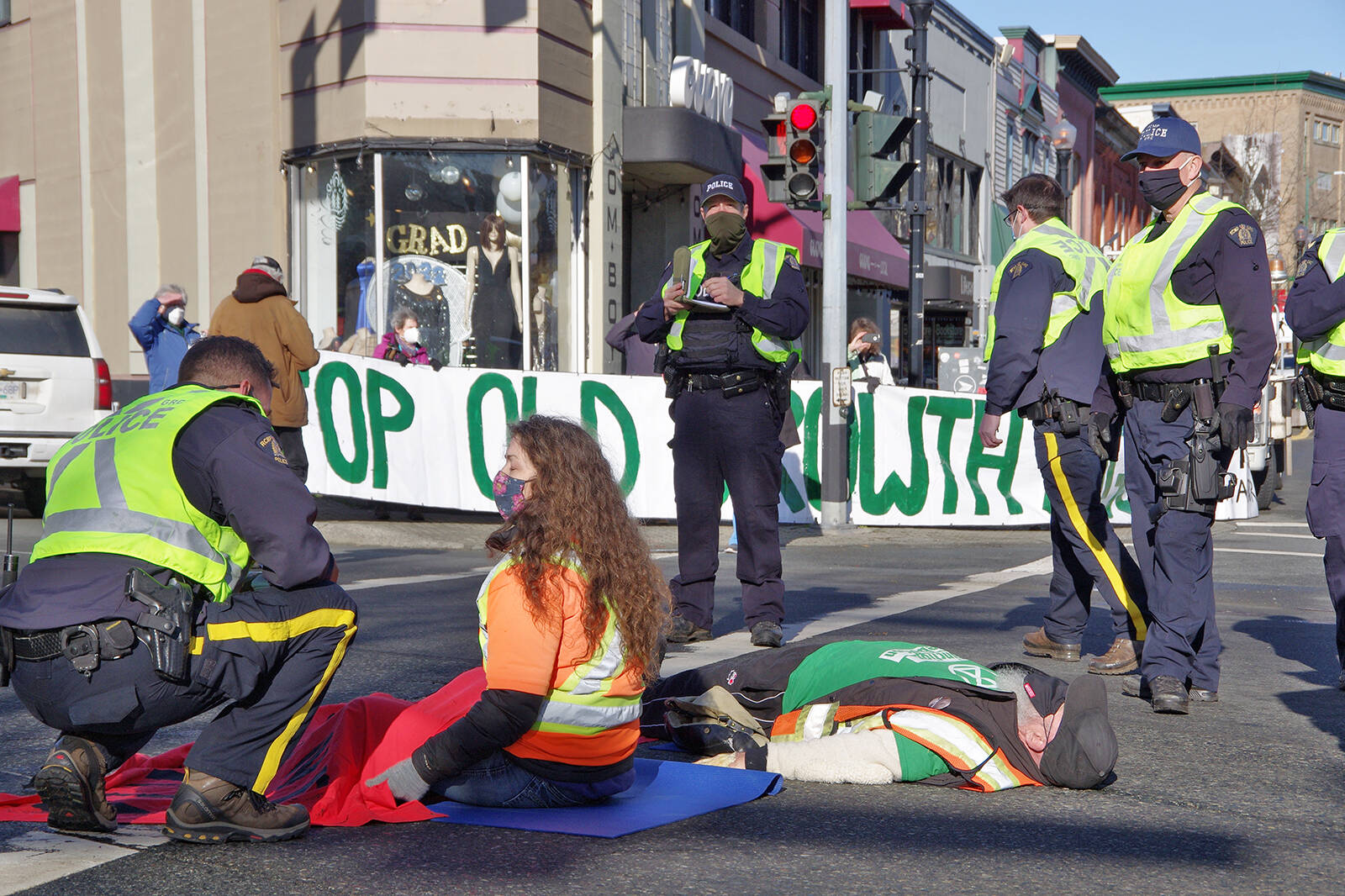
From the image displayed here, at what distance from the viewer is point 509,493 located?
12.6 feet

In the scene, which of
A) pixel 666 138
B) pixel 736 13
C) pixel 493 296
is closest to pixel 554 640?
pixel 493 296

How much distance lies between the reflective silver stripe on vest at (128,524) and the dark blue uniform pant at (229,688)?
171mm

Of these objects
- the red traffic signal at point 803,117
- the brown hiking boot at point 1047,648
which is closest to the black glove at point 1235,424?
the brown hiking boot at point 1047,648

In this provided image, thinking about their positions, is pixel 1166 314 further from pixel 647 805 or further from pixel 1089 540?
pixel 647 805

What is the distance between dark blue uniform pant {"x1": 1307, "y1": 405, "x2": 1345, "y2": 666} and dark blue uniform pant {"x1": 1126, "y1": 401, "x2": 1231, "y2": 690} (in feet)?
2.01

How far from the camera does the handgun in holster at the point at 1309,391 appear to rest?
18.3 ft

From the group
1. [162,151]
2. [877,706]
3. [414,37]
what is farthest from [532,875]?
[162,151]

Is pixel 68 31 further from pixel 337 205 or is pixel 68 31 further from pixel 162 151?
pixel 337 205

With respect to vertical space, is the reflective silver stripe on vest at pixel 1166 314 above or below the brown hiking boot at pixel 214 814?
above

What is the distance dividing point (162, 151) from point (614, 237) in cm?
573

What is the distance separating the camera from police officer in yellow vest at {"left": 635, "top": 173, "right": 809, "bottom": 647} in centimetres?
630

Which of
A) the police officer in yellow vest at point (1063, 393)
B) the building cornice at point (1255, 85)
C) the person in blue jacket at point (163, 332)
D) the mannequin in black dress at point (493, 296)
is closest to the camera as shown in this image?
the police officer in yellow vest at point (1063, 393)

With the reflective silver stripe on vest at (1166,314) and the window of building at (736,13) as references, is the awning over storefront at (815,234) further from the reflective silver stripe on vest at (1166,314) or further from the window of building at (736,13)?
the reflective silver stripe on vest at (1166,314)

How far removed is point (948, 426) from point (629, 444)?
279 cm
